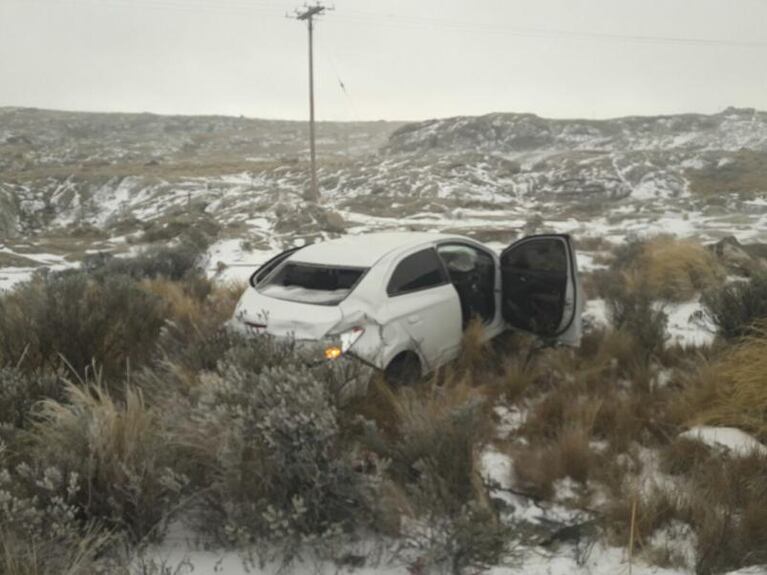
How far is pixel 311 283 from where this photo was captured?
4.99m

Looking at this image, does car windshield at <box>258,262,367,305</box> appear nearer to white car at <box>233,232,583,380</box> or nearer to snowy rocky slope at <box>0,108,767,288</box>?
white car at <box>233,232,583,380</box>

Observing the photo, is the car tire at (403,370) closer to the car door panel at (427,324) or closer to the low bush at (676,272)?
the car door panel at (427,324)

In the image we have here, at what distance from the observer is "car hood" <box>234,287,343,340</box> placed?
14.0 ft

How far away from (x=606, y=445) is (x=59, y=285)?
513 centimetres

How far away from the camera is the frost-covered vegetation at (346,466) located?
98.0 inches

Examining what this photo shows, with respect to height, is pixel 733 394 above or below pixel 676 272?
below

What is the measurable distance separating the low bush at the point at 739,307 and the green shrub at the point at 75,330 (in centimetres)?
573

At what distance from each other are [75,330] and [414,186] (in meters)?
31.2

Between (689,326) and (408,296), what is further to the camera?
(689,326)

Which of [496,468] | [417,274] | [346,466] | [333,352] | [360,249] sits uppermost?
[360,249]

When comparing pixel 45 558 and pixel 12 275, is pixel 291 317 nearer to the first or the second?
pixel 45 558

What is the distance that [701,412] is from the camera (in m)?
3.91

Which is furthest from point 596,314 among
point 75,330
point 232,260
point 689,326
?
point 232,260

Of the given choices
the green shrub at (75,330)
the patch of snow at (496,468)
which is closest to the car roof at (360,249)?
the green shrub at (75,330)
